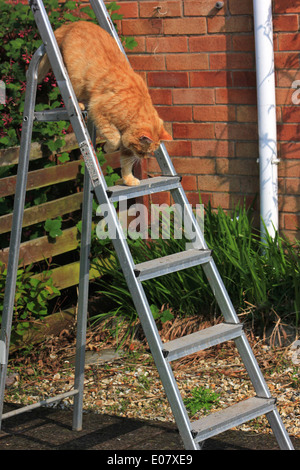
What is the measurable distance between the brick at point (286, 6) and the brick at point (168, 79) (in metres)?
0.76

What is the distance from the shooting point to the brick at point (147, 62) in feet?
16.8

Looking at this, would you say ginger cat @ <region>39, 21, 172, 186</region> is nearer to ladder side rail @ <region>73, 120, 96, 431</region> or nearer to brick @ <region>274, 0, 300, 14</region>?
ladder side rail @ <region>73, 120, 96, 431</region>

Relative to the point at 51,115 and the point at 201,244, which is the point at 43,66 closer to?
the point at 51,115

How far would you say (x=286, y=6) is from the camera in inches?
180

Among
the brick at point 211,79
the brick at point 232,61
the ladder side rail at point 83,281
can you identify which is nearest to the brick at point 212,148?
the brick at point 211,79

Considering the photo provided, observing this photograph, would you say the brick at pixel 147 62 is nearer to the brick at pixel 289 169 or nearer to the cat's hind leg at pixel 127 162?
the brick at pixel 289 169

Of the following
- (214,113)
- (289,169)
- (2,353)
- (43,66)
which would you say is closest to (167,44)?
(214,113)

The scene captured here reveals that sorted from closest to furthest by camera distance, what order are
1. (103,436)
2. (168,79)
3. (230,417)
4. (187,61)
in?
(230,417) → (103,436) → (187,61) → (168,79)

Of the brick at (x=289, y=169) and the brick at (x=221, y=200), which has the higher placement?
the brick at (x=289, y=169)

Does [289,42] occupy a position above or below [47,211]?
above

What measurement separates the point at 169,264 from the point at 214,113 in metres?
2.08

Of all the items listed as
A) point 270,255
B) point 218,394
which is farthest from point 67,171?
point 218,394

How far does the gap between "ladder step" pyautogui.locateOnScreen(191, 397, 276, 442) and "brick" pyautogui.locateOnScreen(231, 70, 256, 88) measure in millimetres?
2310

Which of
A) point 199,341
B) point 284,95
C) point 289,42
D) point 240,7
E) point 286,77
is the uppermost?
point 240,7
